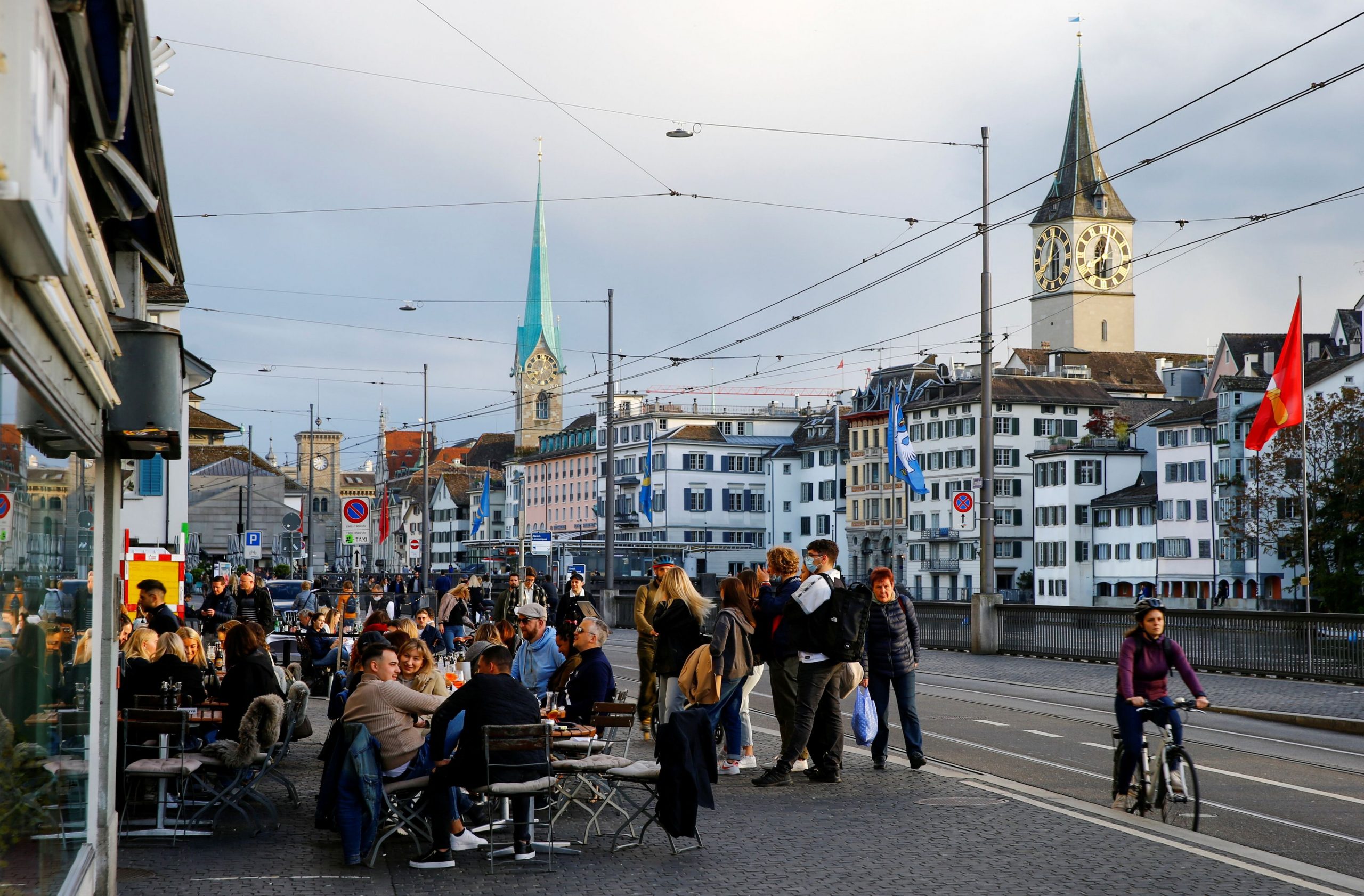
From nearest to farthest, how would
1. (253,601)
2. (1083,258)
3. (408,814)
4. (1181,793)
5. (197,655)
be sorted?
(408,814), (1181,793), (197,655), (253,601), (1083,258)

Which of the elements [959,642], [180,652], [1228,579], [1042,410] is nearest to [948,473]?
[1042,410]

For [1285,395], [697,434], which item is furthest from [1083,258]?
[1285,395]

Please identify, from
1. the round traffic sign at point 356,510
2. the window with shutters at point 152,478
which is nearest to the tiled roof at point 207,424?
the window with shutters at point 152,478

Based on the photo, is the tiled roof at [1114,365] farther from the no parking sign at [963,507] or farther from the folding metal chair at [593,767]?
the folding metal chair at [593,767]

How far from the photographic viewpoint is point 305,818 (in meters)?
12.0

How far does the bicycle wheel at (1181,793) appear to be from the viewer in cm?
1163

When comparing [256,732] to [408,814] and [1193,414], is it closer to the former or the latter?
[408,814]

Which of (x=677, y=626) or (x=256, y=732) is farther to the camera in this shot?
(x=677, y=626)

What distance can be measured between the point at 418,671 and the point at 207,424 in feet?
136

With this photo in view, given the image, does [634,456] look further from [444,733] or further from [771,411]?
[444,733]

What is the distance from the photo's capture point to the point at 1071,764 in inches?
634

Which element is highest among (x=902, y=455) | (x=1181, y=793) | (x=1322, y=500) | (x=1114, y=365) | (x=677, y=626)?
(x=1114, y=365)

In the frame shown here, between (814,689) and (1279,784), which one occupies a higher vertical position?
(814,689)

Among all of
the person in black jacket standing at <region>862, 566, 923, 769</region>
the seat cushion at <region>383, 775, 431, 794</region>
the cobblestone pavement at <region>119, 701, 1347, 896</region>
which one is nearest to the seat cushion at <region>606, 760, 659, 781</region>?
the cobblestone pavement at <region>119, 701, 1347, 896</region>
